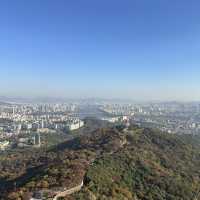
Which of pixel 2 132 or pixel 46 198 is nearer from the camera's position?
pixel 46 198

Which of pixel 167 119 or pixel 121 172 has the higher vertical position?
pixel 121 172

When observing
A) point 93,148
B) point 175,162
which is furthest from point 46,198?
point 175,162

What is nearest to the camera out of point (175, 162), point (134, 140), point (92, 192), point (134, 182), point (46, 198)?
point (46, 198)

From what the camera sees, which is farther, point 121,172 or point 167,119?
point 167,119

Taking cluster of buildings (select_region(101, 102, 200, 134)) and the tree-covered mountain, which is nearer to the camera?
the tree-covered mountain

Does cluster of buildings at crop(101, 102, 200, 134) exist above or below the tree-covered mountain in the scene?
below

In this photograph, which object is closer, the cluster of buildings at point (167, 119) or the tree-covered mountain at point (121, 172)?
the tree-covered mountain at point (121, 172)

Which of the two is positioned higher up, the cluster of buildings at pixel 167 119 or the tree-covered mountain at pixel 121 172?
the tree-covered mountain at pixel 121 172

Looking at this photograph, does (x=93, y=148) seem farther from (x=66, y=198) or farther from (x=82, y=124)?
(x=82, y=124)
